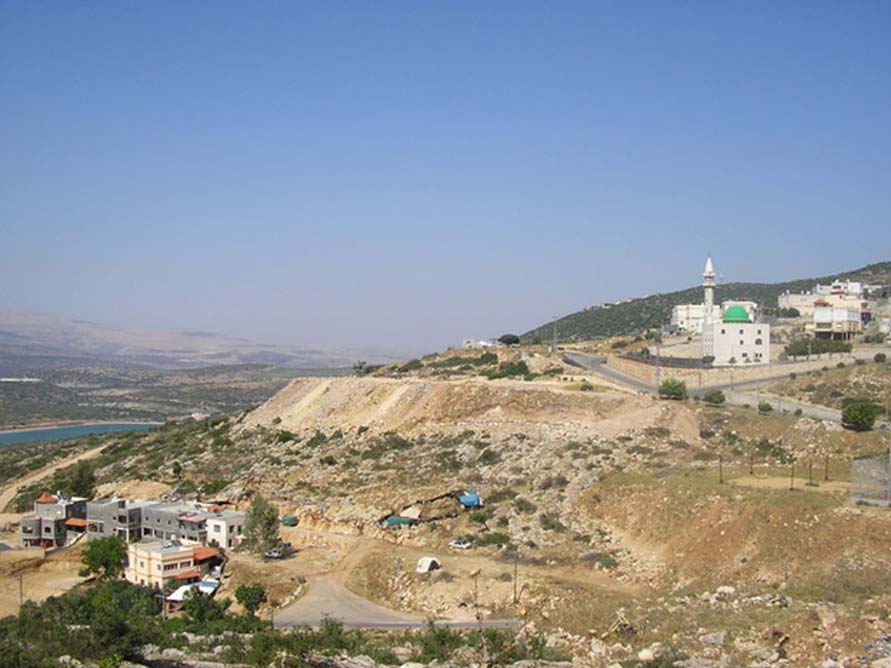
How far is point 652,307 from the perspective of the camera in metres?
121

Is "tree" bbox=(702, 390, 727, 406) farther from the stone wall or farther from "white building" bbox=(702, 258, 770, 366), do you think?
"white building" bbox=(702, 258, 770, 366)

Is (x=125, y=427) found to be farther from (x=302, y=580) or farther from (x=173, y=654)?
(x=173, y=654)

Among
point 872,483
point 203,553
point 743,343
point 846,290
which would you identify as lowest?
point 203,553

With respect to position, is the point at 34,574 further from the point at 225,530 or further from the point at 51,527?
the point at 225,530

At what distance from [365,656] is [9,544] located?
28.7 metres

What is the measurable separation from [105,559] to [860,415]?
32.5 m

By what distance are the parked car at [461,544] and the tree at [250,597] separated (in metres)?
7.24

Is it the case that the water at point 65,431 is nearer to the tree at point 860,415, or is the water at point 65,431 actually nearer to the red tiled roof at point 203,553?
the red tiled roof at point 203,553

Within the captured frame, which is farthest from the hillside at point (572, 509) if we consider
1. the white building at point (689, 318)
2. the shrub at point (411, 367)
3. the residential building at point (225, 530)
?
the white building at point (689, 318)

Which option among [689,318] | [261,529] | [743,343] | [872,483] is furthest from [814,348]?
[261,529]

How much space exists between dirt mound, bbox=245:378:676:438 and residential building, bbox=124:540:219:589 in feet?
53.6

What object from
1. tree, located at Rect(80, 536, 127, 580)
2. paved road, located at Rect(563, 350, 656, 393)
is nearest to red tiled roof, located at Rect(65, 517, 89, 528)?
tree, located at Rect(80, 536, 127, 580)

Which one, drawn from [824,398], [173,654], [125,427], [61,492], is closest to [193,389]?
[125,427]

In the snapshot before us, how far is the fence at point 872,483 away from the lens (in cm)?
2820
